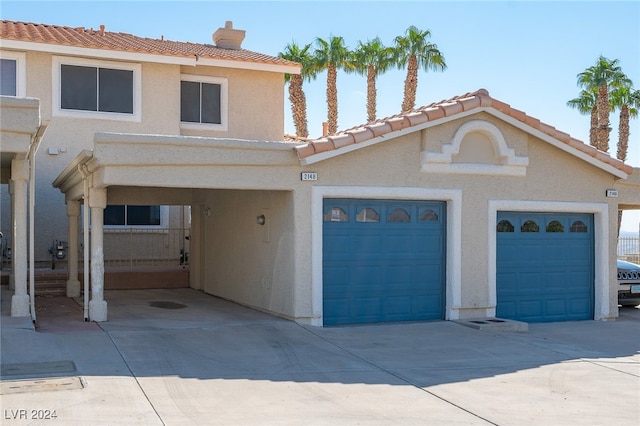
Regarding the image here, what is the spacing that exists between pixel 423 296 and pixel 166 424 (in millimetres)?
7613

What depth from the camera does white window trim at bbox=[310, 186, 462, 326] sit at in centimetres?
1291

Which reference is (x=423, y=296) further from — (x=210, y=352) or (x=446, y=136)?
(x=210, y=352)

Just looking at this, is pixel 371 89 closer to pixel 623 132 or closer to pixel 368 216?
pixel 623 132

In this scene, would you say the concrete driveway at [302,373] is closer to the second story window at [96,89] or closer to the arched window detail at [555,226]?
the arched window detail at [555,226]

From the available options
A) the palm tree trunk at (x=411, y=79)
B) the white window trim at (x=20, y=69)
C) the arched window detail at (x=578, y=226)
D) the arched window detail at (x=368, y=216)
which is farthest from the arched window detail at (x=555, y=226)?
the palm tree trunk at (x=411, y=79)

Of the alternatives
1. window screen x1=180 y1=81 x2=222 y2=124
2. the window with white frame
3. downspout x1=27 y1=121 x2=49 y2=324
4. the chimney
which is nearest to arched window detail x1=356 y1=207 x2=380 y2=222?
downspout x1=27 y1=121 x2=49 y2=324

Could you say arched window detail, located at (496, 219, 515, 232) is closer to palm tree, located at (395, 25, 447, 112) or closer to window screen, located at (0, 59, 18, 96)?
window screen, located at (0, 59, 18, 96)

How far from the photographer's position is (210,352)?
10.6m

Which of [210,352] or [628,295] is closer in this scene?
[210,352]

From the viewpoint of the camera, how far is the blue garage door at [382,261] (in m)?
13.3

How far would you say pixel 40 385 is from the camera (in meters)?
8.34

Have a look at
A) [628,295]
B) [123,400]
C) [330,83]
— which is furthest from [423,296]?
[330,83]

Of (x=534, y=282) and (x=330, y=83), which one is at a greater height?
(x=330, y=83)

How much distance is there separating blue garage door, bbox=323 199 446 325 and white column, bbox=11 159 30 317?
488 centimetres
